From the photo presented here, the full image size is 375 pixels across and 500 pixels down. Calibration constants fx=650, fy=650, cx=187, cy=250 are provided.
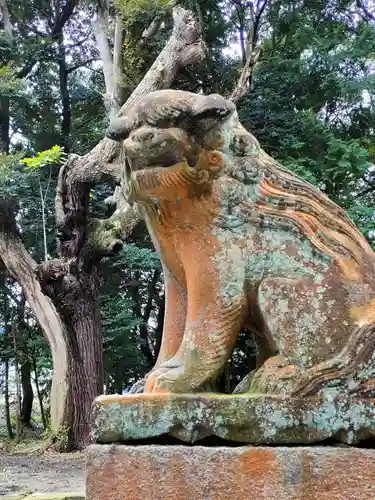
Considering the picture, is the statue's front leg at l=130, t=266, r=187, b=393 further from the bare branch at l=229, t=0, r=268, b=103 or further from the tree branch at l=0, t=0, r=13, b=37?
the tree branch at l=0, t=0, r=13, b=37

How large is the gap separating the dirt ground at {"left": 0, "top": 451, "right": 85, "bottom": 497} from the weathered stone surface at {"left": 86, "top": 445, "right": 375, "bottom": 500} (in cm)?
452

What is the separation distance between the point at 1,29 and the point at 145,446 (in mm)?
13701

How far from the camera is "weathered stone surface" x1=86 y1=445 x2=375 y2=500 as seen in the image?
2.04 metres

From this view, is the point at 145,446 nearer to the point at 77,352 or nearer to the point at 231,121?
the point at 231,121

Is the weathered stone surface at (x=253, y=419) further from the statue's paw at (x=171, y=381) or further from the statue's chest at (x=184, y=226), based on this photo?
the statue's chest at (x=184, y=226)

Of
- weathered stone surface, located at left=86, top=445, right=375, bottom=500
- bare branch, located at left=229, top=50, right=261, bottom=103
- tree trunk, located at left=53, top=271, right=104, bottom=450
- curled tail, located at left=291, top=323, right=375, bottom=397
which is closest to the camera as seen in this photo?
weathered stone surface, located at left=86, top=445, right=375, bottom=500

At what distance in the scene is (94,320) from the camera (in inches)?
384

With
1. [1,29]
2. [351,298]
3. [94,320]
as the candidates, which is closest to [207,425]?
[351,298]

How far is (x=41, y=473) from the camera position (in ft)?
26.5

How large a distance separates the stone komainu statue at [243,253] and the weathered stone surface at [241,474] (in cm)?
22

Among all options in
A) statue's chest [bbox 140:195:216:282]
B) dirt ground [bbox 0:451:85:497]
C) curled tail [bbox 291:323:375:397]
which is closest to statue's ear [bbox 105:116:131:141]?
statue's chest [bbox 140:195:216:282]

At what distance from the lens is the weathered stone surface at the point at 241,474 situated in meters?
2.04

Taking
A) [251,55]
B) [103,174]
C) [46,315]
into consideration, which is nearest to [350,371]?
[103,174]

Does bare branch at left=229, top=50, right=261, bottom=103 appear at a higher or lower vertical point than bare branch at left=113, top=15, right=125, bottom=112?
lower
